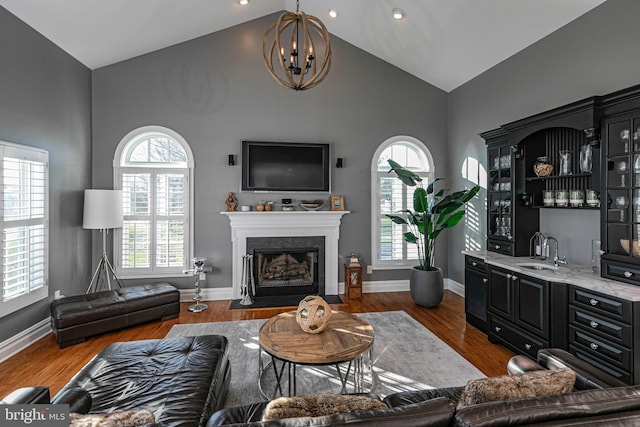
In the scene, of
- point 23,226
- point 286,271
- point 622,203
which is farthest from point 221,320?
point 622,203

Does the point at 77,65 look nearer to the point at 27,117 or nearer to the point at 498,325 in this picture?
the point at 27,117

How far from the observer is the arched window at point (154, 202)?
16.7 feet

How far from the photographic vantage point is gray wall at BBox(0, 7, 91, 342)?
3.39m

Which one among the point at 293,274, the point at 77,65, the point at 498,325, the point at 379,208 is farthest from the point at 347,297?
the point at 77,65

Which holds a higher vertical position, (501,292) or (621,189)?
(621,189)

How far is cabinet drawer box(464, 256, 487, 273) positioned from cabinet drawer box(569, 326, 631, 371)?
1.20 meters

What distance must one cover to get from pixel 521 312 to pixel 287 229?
3323 mm

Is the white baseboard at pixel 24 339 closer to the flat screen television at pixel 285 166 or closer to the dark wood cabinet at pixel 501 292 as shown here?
the flat screen television at pixel 285 166

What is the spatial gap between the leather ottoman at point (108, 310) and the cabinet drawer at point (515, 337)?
3.92 metres

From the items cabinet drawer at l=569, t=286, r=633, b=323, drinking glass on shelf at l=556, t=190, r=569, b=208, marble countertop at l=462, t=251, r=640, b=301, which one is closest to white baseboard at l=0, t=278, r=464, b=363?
marble countertop at l=462, t=251, r=640, b=301

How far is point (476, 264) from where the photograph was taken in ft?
13.8

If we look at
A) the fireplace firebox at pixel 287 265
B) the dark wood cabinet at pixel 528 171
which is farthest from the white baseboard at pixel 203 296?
the dark wood cabinet at pixel 528 171

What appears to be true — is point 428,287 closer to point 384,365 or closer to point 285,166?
point 384,365

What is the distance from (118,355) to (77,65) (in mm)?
4142
